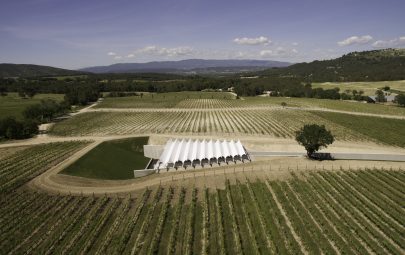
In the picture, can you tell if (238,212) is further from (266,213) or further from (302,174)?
(302,174)

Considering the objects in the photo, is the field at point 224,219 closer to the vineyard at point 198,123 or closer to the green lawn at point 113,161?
the green lawn at point 113,161

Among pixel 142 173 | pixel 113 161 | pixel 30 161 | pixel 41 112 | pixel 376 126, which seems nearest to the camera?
pixel 142 173

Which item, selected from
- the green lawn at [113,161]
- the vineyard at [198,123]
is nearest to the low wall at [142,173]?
the green lawn at [113,161]

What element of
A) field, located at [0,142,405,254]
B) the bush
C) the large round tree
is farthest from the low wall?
the bush

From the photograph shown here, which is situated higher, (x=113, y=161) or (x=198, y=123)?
(x=198, y=123)

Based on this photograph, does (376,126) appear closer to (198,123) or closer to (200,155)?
(198,123)

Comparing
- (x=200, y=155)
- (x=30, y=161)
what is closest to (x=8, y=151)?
(x=30, y=161)
